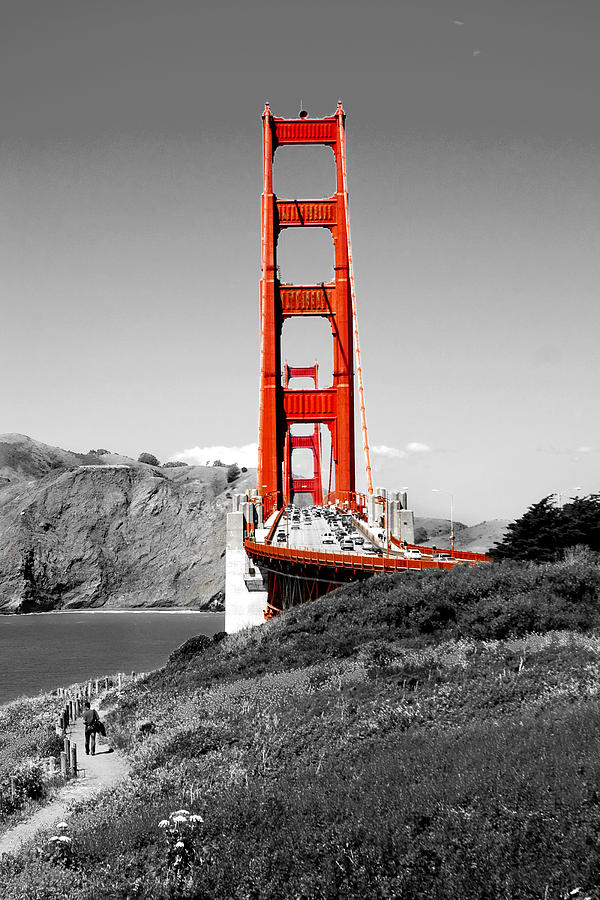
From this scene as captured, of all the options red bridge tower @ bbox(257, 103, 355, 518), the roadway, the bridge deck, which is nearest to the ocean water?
the roadway

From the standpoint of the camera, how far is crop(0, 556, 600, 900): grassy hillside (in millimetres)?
6715

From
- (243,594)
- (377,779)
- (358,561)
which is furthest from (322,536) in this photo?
(377,779)

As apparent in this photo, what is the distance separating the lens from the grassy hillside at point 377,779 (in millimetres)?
6715

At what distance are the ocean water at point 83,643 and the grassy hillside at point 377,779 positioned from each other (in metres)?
27.8

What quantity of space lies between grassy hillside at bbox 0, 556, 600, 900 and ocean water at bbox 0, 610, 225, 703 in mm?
27797

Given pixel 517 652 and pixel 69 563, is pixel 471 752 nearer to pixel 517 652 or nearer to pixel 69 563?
pixel 517 652

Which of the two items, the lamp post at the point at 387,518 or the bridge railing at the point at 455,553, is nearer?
the bridge railing at the point at 455,553

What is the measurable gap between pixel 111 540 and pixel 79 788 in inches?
4510

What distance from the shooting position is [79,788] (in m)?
12.6

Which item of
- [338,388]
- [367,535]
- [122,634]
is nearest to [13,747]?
[367,535]

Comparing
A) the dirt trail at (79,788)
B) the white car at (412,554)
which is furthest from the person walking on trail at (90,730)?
the white car at (412,554)

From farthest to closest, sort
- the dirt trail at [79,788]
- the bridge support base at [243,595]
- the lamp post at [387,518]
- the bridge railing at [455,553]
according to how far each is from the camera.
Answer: the bridge support base at [243,595] → the lamp post at [387,518] → the bridge railing at [455,553] → the dirt trail at [79,788]

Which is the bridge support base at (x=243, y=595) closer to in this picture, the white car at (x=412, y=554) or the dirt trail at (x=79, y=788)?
the white car at (x=412, y=554)

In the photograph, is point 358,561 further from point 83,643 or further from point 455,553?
point 83,643
